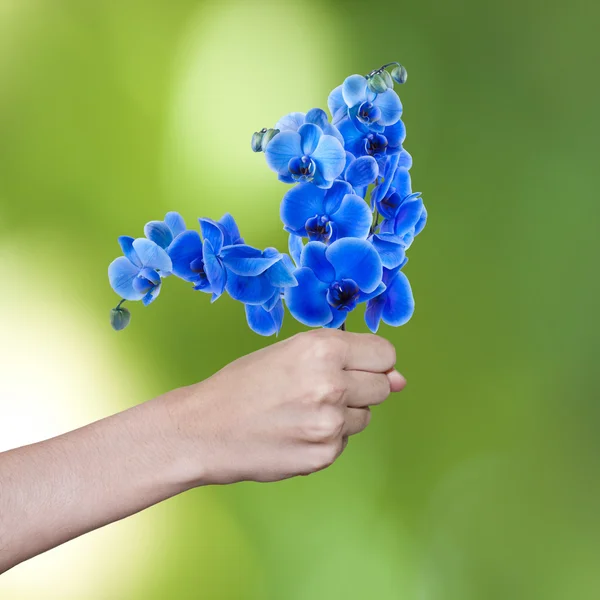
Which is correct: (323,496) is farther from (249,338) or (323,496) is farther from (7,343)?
(7,343)

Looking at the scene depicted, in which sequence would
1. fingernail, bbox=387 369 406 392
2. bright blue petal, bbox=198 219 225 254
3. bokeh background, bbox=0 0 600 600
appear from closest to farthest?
bright blue petal, bbox=198 219 225 254 < fingernail, bbox=387 369 406 392 < bokeh background, bbox=0 0 600 600

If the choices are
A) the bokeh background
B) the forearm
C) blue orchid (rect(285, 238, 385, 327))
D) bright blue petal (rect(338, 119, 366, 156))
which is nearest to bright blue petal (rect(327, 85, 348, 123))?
bright blue petal (rect(338, 119, 366, 156))

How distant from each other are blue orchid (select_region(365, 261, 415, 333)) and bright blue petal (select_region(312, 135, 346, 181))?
8 centimetres

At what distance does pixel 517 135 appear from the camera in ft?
4.71

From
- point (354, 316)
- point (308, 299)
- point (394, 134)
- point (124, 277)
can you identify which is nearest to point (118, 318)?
point (124, 277)

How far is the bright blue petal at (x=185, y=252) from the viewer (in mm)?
499

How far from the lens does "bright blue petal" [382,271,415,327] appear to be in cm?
54

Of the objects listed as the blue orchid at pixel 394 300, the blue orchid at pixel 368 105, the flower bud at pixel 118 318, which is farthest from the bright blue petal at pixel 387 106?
the flower bud at pixel 118 318

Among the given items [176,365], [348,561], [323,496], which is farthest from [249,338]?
[348,561]

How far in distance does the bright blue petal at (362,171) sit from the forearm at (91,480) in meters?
0.19

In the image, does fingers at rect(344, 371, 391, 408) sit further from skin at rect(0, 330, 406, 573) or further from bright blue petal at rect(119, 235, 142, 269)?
bright blue petal at rect(119, 235, 142, 269)

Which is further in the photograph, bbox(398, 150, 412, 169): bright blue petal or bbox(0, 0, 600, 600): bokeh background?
bbox(0, 0, 600, 600): bokeh background

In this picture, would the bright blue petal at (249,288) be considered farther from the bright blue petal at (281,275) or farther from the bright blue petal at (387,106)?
the bright blue petal at (387,106)

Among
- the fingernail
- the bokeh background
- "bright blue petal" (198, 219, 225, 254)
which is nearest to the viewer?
"bright blue petal" (198, 219, 225, 254)
